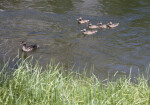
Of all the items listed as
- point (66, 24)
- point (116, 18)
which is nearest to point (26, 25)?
point (66, 24)

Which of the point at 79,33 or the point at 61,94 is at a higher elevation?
the point at 61,94

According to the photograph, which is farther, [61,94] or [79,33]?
[79,33]

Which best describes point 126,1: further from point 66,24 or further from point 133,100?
point 133,100

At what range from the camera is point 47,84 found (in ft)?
16.8

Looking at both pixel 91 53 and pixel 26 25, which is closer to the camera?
pixel 91 53

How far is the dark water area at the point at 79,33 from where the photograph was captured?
29.9ft

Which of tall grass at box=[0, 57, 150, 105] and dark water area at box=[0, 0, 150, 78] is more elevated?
tall grass at box=[0, 57, 150, 105]

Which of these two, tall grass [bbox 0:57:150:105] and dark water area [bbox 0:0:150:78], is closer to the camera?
tall grass [bbox 0:57:150:105]

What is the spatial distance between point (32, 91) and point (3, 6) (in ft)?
38.3

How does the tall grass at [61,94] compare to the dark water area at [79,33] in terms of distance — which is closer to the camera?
the tall grass at [61,94]

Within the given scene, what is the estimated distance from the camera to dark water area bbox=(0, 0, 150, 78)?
9109mm

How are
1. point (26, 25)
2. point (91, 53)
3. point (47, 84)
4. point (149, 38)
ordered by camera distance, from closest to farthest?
point (47, 84) → point (91, 53) → point (149, 38) → point (26, 25)

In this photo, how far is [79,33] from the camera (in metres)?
12.0

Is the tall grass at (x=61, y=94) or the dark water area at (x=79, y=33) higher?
the tall grass at (x=61, y=94)
